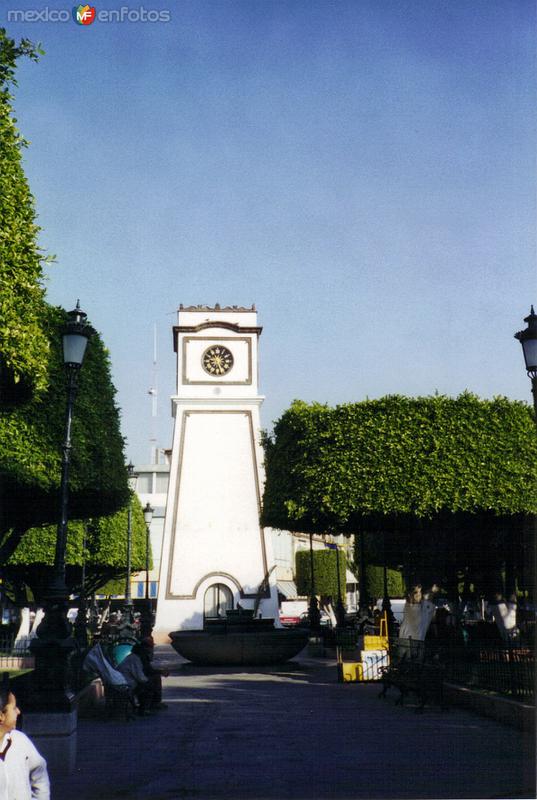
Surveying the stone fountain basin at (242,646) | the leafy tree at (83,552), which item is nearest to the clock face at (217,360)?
the leafy tree at (83,552)

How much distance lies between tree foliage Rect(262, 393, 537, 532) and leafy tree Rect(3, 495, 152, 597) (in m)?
18.0

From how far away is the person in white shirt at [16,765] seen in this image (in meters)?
5.24

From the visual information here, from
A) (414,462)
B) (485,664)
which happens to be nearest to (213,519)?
(414,462)

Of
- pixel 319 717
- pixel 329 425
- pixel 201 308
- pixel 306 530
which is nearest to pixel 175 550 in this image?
pixel 201 308

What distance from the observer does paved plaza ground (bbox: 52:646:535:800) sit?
28.2 feet

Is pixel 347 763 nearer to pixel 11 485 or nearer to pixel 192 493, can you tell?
pixel 11 485

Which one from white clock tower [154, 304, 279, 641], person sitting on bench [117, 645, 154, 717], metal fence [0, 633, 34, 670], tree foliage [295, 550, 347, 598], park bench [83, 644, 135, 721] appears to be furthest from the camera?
tree foliage [295, 550, 347, 598]

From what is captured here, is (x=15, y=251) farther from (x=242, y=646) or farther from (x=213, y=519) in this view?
(x=213, y=519)

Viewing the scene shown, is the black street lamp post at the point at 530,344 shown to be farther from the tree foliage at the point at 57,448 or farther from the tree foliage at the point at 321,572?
the tree foliage at the point at 321,572

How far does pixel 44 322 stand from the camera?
21422 mm

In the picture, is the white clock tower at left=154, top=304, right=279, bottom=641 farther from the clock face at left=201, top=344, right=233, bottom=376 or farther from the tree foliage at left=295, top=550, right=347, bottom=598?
the tree foliage at left=295, top=550, right=347, bottom=598

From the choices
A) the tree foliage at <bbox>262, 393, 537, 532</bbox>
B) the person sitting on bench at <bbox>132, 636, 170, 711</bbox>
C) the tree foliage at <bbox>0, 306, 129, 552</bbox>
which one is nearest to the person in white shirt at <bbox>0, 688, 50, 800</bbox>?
the person sitting on bench at <bbox>132, 636, 170, 711</bbox>

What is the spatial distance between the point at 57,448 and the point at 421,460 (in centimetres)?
1006

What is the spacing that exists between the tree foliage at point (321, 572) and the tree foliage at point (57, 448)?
52.6m
